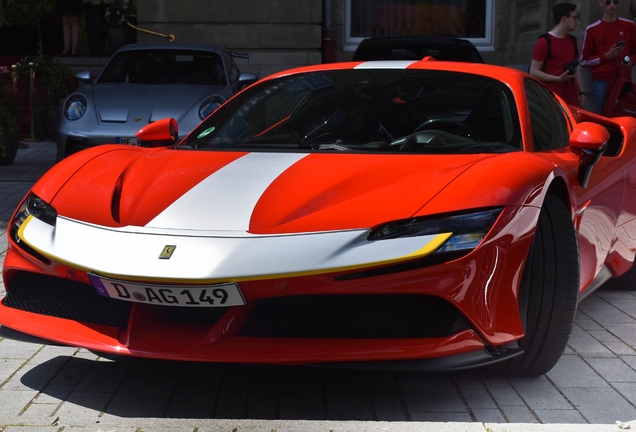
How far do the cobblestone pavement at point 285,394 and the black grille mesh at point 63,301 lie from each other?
0.93ft

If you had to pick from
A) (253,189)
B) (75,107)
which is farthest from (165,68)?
(253,189)

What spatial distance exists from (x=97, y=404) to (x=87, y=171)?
0.93m

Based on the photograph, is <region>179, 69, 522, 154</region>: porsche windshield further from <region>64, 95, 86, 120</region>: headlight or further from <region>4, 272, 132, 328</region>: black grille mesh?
<region>64, 95, 86, 120</region>: headlight

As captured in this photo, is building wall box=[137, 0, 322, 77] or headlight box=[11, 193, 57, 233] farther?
building wall box=[137, 0, 322, 77]

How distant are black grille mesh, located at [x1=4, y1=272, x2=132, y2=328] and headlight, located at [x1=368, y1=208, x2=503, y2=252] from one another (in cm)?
91

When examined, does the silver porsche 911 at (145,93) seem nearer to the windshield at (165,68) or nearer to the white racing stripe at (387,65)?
the windshield at (165,68)

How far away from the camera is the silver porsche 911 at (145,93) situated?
859cm

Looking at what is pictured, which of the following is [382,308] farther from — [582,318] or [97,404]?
[582,318]

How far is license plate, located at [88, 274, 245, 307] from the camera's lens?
3.04m

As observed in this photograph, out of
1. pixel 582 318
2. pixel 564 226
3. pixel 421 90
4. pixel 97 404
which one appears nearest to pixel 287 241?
pixel 97 404

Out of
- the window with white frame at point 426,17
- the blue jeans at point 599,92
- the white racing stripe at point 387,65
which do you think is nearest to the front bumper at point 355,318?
the white racing stripe at point 387,65

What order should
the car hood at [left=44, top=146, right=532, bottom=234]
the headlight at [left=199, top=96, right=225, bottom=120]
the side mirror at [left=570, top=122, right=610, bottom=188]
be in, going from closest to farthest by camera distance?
the car hood at [left=44, top=146, right=532, bottom=234] → the side mirror at [left=570, top=122, right=610, bottom=188] → the headlight at [left=199, top=96, right=225, bottom=120]

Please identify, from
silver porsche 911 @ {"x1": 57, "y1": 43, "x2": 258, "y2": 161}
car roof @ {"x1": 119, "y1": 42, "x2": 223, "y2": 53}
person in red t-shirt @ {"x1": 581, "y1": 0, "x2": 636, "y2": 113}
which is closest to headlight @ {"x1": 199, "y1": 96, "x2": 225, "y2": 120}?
silver porsche 911 @ {"x1": 57, "y1": 43, "x2": 258, "y2": 161}

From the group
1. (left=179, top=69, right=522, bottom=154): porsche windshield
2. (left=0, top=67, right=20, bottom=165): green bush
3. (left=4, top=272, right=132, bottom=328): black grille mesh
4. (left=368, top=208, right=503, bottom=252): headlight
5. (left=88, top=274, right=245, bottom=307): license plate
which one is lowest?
(left=0, top=67, right=20, bottom=165): green bush
